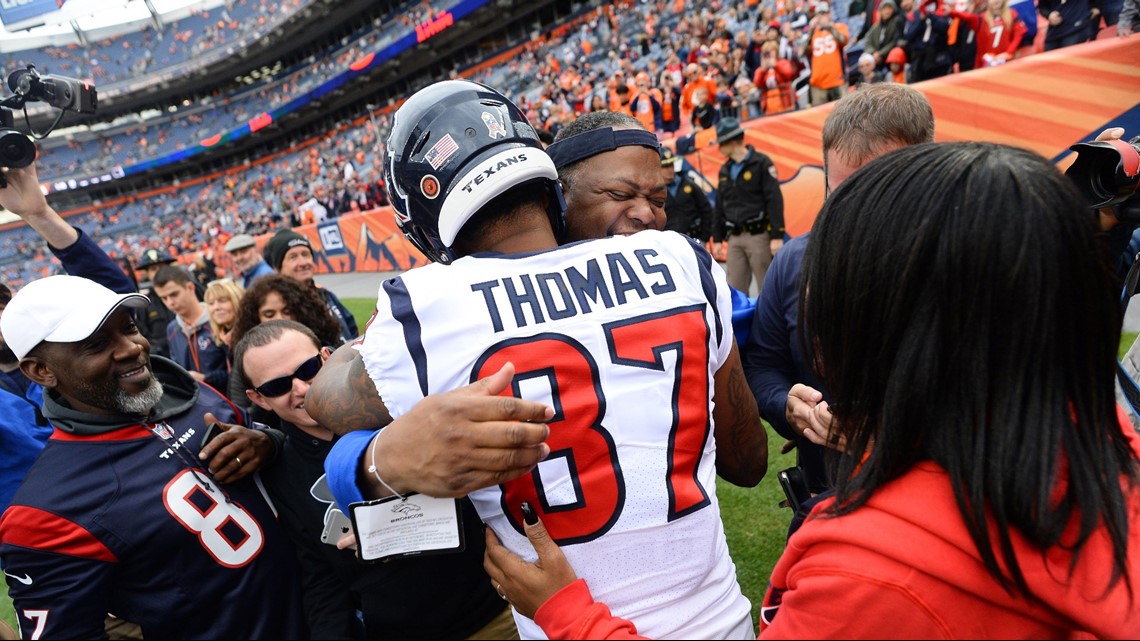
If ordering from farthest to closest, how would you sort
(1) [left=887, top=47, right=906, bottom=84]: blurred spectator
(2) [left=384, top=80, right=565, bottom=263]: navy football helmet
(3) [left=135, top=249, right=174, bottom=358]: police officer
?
(1) [left=887, top=47, right=906, bottom=84]: blurred spectator → (3) [left=135, top=249, right=174, bottom=358]: police officer → (2) [left=384, top=80, right=565, bottom=263]: navy football helmet

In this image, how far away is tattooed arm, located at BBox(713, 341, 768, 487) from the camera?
4.87 feet

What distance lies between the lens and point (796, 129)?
8.09 m

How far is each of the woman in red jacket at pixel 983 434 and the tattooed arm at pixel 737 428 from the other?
0.63 metres

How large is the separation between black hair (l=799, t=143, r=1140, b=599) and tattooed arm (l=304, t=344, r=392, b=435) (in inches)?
34.8

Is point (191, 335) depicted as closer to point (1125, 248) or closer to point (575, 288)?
point (575, 288)

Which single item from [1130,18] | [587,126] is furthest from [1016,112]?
[587,126]

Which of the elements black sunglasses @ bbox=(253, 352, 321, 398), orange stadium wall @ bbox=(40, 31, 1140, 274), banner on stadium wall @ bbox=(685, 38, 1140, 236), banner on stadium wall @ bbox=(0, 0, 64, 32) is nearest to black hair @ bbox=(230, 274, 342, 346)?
black sunglasses @ bbox=(253, 352, 321, 398)

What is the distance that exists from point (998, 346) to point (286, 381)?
2374 mm

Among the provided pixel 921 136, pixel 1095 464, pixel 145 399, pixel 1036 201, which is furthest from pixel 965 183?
pixel 145 399

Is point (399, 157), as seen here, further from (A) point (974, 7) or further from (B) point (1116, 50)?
(A) point (974, 7)

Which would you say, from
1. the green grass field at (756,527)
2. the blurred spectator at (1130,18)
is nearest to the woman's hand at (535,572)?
the green grass field at (756,527)

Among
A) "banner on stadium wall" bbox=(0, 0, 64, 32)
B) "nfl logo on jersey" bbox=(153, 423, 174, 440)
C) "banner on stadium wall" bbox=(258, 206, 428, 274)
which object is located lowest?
"banner on stadium wall" bbox=(258, 206, 428, 274)

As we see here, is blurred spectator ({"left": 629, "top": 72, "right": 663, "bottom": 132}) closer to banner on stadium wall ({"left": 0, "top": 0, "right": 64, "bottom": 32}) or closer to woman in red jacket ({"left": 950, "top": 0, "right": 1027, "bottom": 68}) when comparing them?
woman in red jacket ({"left": 950, "top": 0, "right": 1027, "bottom": 68})

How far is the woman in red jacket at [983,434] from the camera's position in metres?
0.73
